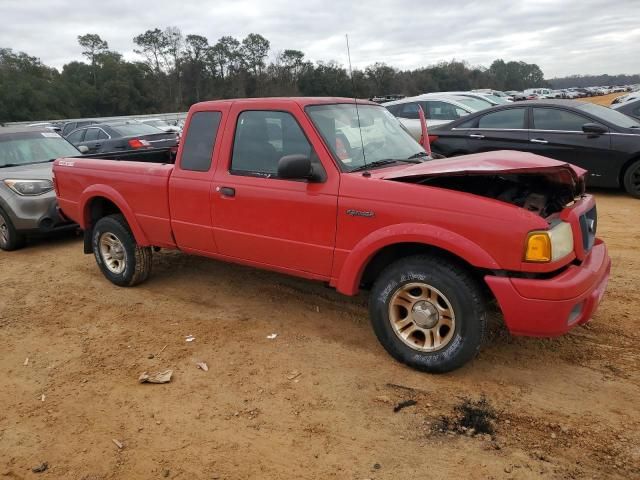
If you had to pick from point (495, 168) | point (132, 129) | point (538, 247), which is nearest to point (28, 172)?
point (495, 168)

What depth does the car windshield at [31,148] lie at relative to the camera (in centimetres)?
812

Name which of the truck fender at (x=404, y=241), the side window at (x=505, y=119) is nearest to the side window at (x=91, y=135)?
the side window at (x=505, y=119)

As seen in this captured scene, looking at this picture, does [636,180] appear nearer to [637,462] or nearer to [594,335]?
[594,335]

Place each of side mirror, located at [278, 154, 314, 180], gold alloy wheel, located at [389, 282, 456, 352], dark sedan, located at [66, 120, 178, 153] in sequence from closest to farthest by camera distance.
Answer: gold alloy wheel, located at [389, 282, 456, 352] → side mirror, located at [278, 154, 314, 180] → dark sedan, located at [66, 120, 178, 153]

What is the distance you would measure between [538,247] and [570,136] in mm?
6235

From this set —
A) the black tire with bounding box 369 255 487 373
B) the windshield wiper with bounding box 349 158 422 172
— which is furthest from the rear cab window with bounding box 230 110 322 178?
the black tire with bounding box 369 255 487 373

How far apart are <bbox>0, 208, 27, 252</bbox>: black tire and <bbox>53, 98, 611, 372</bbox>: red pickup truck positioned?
10.7 ft

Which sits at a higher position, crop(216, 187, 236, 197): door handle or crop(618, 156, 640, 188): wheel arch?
crop(216, 187, 236, 197): door handle

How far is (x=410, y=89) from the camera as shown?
3006 centimetres

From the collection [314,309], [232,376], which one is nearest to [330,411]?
[232,376]

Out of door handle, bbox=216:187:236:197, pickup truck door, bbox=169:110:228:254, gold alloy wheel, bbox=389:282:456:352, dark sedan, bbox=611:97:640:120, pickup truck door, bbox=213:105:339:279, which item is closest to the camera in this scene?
gold alloy wheel, bbox=389:282:456:352

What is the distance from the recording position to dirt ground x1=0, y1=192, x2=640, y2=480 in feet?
9.16

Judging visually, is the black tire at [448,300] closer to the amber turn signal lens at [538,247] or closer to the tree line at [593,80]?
the amber turn signal lens at [538,247]

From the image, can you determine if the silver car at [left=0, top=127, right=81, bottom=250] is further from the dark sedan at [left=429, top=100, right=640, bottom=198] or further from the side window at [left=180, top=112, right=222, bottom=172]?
the dark sedan at [left=429, top=100, right=640, bottom=198]
